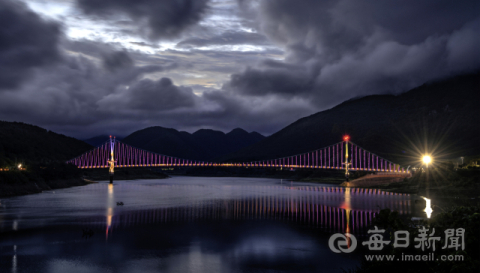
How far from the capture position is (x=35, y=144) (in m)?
121

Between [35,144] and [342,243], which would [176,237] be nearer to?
[342,243]

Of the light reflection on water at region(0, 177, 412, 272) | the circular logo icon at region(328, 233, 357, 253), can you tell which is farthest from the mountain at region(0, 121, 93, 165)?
the circular logo icon at region(328, 233, 357, 253)

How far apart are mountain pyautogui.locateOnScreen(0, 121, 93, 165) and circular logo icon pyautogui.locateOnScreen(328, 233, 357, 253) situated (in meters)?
87.2

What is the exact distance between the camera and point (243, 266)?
18.5 meters

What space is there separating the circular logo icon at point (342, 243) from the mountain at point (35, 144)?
286 feet

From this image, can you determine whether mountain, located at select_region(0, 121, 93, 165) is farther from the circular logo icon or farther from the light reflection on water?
the circular logo icon

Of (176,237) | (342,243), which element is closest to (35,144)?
(176,237)

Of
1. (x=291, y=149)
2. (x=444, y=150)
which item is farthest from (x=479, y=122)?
(x=291, y=149)

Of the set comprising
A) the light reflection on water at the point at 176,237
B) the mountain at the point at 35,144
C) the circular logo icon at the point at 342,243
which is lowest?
the light reflection on water at the point at 176,237

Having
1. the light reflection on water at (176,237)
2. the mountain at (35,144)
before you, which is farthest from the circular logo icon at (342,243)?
the mountain at (35,144)

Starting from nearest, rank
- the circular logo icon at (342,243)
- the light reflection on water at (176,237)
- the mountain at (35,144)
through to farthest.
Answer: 1. the light reflection on water at (176,237)
2. the circular logo icon at (342,243)
3. the mountain at (35,144)

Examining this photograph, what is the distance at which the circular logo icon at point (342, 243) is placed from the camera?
21.8 metres

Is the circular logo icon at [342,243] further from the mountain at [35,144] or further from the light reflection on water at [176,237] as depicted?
the mountain at [35,144]

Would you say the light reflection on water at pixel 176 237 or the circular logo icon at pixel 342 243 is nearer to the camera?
the light reflection on water at pixel 176 237
